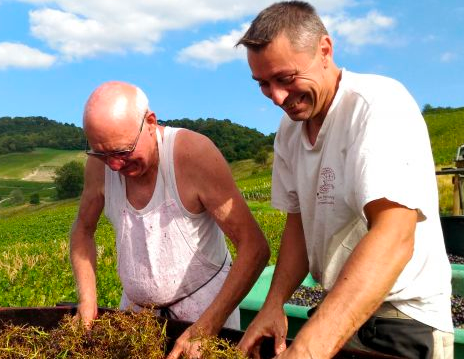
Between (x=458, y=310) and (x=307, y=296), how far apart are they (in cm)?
129

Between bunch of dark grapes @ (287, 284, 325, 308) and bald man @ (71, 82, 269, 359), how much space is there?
2.59 metres

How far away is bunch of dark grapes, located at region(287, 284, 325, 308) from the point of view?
5.05 meters

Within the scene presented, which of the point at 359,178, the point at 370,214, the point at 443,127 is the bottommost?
the point at 370,214

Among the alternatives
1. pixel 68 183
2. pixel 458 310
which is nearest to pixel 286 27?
pixel 458 310

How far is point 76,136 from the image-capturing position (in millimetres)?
108688

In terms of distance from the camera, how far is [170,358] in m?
1.89

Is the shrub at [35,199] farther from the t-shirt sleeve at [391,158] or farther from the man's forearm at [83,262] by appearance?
the t-shirt sleeve at [391,158]

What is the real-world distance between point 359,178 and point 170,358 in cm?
86

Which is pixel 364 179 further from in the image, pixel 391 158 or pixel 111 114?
pixel 111 114

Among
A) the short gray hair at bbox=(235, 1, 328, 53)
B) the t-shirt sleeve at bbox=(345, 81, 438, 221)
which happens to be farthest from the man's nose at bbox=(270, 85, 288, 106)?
the t-shirt sleeve at bbox=(345, 81, 438, 221)

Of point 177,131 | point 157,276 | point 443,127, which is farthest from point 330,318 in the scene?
point 443,127

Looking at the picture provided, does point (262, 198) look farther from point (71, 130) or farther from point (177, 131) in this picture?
point (71, 130)

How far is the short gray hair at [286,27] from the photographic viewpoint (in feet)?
5.79

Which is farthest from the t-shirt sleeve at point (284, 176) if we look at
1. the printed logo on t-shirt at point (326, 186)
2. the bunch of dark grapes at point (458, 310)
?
the bunch of dark grapes at point (458, 310)
